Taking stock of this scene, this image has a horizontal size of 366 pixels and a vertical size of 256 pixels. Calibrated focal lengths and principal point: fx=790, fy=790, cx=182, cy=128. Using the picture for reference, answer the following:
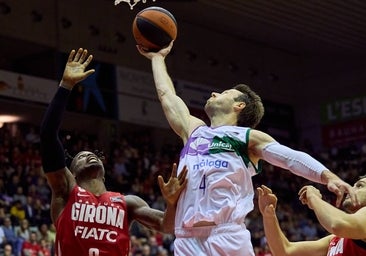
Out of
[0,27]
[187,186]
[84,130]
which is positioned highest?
[0,27]

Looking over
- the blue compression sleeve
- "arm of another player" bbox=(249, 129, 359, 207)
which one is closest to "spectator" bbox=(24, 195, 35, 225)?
the blue compression sleeve

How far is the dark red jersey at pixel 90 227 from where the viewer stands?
4.77 meters

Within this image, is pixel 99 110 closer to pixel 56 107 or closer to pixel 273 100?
pixel 273 100

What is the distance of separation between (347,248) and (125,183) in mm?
13420

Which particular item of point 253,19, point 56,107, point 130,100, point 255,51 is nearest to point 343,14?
point 253,19

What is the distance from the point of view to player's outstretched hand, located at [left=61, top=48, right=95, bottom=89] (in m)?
4.89

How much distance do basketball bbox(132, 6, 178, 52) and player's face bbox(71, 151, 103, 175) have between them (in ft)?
2.72

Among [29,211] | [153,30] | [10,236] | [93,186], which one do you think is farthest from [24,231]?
[153,30]

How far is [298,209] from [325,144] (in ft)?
14.6

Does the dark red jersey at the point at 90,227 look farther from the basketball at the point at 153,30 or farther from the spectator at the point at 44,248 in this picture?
the spectator at the point at 44,248

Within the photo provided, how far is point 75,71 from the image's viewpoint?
4938 mm

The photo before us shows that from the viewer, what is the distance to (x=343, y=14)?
2164 cm

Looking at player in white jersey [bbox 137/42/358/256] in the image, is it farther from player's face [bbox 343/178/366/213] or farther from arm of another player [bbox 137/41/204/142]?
player's face [bbox 343/178/366/213]

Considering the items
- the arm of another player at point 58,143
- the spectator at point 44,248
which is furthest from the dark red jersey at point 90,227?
the spectator at point 44,248
